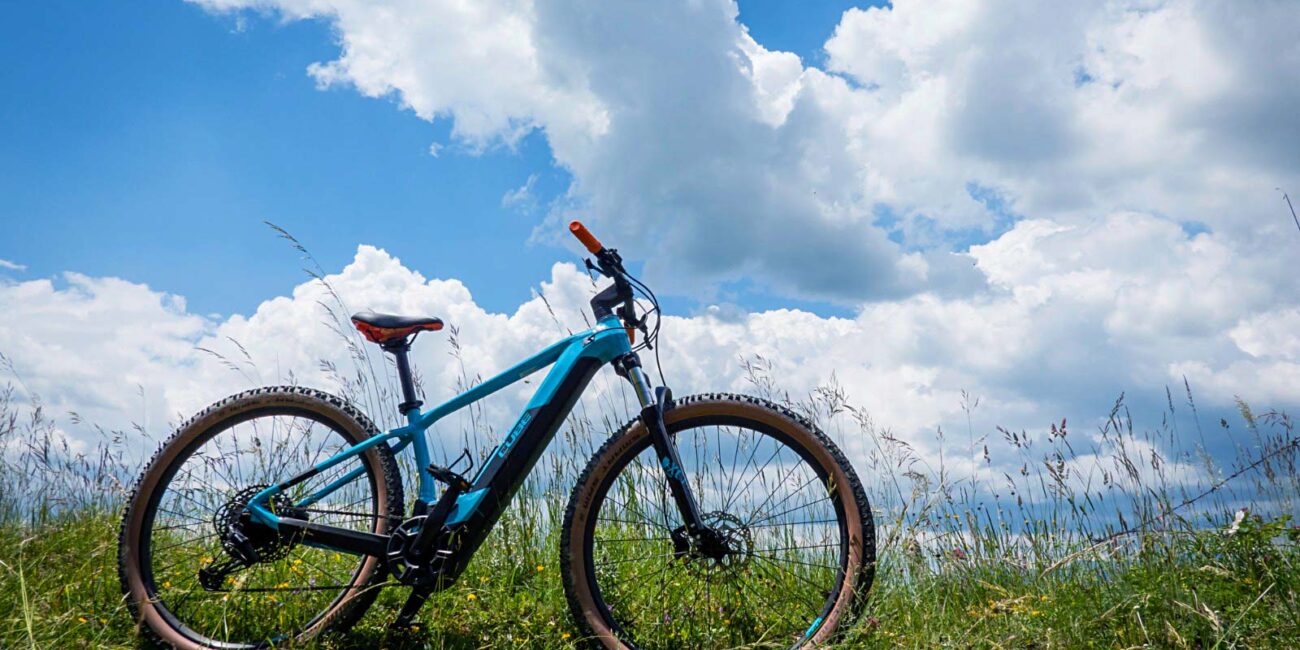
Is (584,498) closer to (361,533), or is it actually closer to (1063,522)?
(361,533)

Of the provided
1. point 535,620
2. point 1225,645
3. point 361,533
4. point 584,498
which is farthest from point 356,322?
point 1225,645

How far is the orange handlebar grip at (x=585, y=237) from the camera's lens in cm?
349

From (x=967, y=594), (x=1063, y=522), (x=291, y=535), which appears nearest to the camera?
(x=291, y=535)

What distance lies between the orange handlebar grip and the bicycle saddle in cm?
76

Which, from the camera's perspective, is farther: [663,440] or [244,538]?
[244,538]

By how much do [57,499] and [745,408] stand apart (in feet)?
15.9

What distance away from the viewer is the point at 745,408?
345 centimetres

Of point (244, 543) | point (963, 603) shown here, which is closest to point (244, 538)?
point (244, 543)

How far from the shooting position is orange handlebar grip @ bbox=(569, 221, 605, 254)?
349 centimetres

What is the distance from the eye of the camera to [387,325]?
3.66 m

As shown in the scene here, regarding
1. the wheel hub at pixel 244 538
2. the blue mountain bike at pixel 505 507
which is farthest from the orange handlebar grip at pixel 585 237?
the wheel hub at pixel 244 538

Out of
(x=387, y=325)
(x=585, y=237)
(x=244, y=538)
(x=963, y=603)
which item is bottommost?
(x=963, y=603)

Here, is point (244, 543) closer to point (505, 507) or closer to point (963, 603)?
point (505, 507)

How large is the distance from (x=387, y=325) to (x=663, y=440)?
126cm
